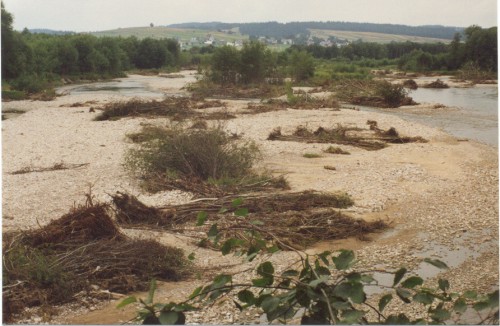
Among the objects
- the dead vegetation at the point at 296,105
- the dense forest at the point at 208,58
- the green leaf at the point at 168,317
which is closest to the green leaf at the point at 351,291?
the green leaf at the point at 168,317

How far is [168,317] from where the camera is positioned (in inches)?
94.3

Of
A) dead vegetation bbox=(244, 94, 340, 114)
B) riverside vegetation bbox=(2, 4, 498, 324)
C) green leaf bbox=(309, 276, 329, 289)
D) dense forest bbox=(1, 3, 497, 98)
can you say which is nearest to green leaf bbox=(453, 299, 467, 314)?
riverside vegetation bbox=(2, 4, 498, 324)

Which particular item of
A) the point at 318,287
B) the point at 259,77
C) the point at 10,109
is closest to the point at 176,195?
the point at 318,287

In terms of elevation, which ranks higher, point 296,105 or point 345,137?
point 345,137

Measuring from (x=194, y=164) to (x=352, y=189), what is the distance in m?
3.34

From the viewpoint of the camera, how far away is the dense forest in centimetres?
4000

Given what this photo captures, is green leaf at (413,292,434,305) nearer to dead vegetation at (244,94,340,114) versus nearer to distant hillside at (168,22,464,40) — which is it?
distant hillside at (168,22,464,40)

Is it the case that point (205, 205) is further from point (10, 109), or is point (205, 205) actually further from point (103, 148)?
point (10, 109)

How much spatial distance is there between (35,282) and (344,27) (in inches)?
199

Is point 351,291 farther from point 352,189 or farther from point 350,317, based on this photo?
point 352,189

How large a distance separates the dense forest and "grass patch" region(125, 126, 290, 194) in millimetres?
10157

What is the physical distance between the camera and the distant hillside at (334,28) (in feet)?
18.6

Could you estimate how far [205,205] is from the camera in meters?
9.50

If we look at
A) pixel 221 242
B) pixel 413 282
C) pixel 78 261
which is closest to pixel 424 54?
pixel 221 242
